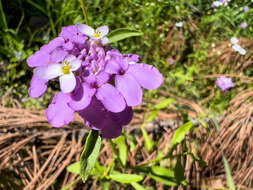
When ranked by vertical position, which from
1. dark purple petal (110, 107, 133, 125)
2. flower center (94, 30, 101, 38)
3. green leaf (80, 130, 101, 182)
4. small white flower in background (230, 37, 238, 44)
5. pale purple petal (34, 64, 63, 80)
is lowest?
small white flower in background (230, 37, 238, 44)

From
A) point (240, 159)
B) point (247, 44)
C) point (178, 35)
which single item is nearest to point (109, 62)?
point (240, 159)

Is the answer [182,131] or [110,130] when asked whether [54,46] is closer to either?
[110,130]

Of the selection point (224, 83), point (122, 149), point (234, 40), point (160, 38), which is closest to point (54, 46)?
point (122, 149)

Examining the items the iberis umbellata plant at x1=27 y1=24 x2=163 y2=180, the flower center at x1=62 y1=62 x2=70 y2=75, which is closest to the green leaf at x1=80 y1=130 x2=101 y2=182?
the iberis umbellata plant at x1=27 y1=24 x2=163 y2=180

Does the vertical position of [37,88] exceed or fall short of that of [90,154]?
it exceeds it

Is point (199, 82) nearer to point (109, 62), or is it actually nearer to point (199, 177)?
point (199, 177)

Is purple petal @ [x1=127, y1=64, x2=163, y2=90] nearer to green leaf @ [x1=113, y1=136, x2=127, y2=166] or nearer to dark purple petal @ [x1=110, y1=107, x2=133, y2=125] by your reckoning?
dark purple petal @ [x1=110, y1=107, x2=133, y2=125]

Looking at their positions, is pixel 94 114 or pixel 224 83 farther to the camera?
pixel 224 83

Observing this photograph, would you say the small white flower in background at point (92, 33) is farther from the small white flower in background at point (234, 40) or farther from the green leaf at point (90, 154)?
the small white flower in background at point (234, 40)
